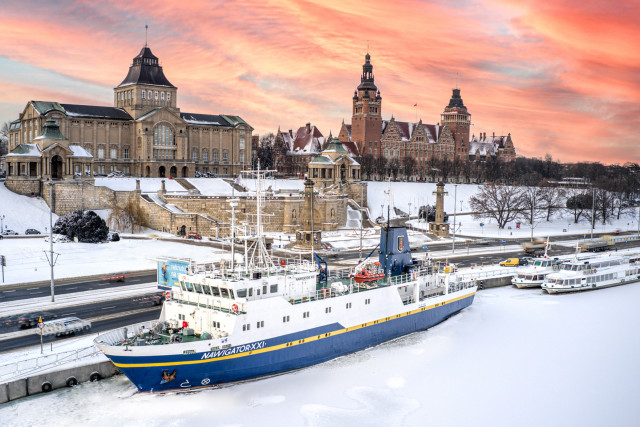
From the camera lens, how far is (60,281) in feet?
169

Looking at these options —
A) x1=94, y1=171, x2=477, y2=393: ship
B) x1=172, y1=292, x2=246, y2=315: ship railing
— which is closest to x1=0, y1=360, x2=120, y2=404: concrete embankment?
x1=94, y1=171, x2=477, y2=393: ship

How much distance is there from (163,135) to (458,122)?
101 metres

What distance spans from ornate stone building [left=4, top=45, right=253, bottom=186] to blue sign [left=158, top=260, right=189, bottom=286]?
60843 mm

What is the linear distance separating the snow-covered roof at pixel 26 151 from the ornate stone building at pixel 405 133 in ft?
279

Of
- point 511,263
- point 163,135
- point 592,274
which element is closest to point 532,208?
point 511,263

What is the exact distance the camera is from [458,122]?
179500 millimetres

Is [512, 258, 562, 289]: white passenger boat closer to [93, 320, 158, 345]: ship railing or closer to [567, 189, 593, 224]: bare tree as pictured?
[93, 320, 158, 345]: ship railing

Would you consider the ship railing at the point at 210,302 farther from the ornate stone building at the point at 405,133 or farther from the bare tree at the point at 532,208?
the ornate stone building at the point at 405,133

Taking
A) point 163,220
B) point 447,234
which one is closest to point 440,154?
point 447,234

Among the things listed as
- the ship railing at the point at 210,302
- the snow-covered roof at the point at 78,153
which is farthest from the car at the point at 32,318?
the snow-covered roof at the point at 78,153

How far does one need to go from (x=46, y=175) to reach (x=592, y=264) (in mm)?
69534

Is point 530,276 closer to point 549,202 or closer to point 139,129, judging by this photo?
point 549,202

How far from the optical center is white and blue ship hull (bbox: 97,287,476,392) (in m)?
29.0

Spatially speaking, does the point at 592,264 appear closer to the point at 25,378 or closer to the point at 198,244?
the point at 198,244
